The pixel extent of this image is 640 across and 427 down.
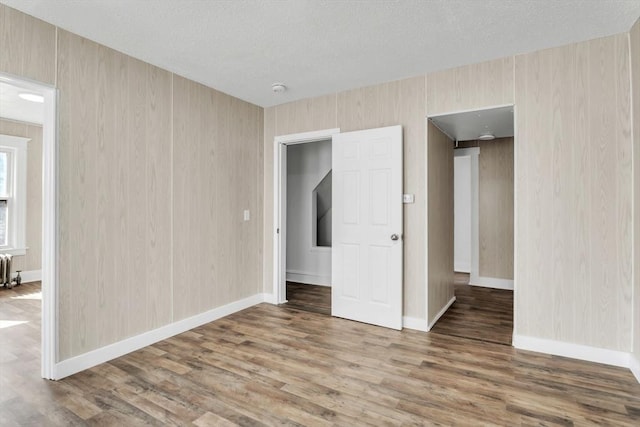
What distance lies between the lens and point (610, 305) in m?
2.75

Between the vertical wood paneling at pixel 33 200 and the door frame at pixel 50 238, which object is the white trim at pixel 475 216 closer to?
the door frame at pixel 50 238

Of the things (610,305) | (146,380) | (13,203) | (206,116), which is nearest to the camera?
Answer: (146,380)

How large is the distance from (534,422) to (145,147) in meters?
3.61

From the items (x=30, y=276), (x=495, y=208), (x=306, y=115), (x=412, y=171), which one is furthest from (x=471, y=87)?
(x=30, y=276)

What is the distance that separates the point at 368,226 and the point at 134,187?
2341 mm

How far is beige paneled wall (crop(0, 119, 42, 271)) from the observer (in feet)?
18.6

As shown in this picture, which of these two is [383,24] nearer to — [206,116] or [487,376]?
[206,116]

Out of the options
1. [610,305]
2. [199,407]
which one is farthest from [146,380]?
[610,305]

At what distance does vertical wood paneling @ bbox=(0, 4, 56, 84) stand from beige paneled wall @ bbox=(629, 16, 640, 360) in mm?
4322

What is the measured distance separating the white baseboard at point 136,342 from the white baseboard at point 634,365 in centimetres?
374

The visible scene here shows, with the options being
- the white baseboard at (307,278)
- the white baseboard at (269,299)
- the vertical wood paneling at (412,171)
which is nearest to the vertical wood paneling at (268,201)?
the white baseboard at (269,299)

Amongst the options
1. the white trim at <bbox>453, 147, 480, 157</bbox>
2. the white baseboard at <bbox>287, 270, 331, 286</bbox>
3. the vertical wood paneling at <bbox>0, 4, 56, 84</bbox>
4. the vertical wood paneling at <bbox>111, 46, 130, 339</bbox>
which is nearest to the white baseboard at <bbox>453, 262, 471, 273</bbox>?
the white trim at <bbox>453, 147, 480, 157</bbox>

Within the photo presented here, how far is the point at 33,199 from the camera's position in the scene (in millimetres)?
5738

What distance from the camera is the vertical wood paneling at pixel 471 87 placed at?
314cm
